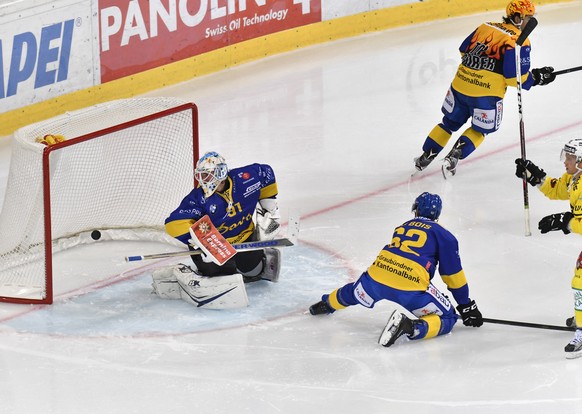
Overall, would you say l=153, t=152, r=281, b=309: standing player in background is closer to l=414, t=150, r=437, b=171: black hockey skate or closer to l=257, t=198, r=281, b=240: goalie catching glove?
l=257, t=198, r=281, b=240: goalie catching glove

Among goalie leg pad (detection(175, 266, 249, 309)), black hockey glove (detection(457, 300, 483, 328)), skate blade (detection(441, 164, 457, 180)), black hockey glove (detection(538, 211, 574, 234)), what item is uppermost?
skate blade (detection(441, 164, 457, 180))

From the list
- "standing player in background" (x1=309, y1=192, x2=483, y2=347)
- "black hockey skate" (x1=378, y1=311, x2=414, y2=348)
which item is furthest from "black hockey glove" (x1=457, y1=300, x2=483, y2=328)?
"black hockey skate" (x1=378, y1=311, x2=414, y2=348)

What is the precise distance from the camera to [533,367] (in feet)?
18.5

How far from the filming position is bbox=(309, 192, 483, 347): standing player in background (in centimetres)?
587

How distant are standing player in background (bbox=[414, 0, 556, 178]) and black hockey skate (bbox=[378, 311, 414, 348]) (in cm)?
237

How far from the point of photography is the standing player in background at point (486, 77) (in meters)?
7.75

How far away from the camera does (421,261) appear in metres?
5.88

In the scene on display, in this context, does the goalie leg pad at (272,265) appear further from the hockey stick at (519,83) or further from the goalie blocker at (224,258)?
the hockey stick at (519,83)

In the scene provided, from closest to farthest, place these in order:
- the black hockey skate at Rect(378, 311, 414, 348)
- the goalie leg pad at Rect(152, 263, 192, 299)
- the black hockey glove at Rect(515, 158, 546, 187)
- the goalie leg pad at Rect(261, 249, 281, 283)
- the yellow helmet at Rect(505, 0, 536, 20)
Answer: the black hockey skate at Rect(378, 311, 414, 348) → the goalie leg pad at Rect(152, 263, 192, 299) → the goalie leg pad at Rect(261, 249, 281, 283) → the black hockey glove at Rect(515, 158, 546, 187) → the yellow helmet at Rect(505, 0, 536, 20)

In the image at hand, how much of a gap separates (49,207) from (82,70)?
3.12 metres

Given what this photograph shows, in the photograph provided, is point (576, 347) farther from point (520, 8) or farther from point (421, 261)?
point (520, 8)

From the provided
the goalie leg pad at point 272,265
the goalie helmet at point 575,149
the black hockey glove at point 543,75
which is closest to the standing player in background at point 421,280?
the goalie helmet at point 575,149

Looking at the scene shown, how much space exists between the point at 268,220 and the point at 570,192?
4.65ft

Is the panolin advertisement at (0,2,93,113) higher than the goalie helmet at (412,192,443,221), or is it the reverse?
the panolin advertisement at (0,2,93,113)
